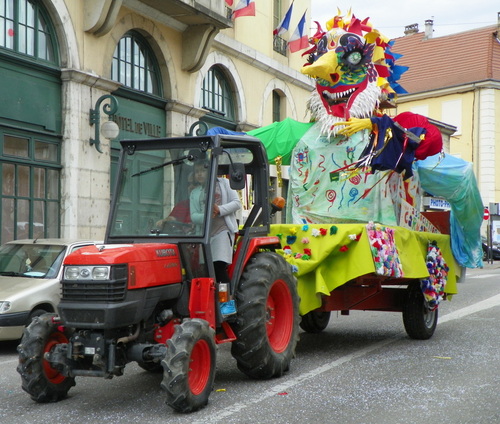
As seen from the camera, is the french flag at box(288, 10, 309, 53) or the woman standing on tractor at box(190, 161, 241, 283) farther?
the french flag at box(288, 10, 309, 53)

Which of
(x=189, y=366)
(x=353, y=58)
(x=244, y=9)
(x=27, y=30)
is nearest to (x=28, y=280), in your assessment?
(x=189, y=366)

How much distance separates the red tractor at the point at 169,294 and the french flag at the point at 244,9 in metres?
12.5

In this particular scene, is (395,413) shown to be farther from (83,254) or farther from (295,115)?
(295,115)

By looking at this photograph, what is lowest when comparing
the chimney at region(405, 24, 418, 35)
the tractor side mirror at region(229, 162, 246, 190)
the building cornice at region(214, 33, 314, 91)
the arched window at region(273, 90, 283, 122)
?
the tractor side mirror at region(229, 162, 246, 190)

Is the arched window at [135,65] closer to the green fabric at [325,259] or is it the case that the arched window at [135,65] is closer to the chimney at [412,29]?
the green fabric at [325,259]

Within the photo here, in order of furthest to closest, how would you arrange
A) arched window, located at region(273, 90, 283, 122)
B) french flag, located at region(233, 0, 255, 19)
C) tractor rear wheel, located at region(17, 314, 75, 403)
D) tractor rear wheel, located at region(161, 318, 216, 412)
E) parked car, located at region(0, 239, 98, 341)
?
arched window, located at region(273, 90, 283, 122) → french flag, located at region(233, 0, 255, 19) → parked car, located at region(0, 239, 98, 341) → tractor rear wheel, located at region(17, 314, 75, 403) → tractor rear wheel, located at region(161, 318, 216, 412)

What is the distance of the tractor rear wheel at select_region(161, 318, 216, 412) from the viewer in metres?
5.28

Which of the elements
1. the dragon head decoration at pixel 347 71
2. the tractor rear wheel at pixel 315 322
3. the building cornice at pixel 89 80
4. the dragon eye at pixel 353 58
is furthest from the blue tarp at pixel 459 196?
the building cornice at pixel 89 80

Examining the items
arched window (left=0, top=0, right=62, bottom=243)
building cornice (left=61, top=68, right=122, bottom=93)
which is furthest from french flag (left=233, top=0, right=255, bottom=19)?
arched window (left=0, top=0, right=62, bottom=243)

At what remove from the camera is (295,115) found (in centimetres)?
2311

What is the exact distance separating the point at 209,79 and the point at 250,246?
1314 cm

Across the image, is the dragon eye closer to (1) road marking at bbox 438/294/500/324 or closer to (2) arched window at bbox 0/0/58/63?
(1) road marking at bbox 438/294/500/324

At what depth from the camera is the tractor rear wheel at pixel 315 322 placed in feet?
31.8

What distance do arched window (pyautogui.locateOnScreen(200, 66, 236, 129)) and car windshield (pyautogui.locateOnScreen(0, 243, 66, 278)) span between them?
9334 mm
